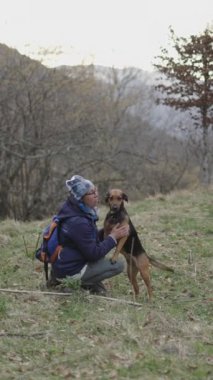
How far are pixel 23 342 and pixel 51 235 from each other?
1800 millimetres

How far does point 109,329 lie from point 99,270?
4.36 feet

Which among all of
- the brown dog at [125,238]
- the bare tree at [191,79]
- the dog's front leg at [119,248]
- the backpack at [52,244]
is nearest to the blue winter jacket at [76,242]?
the backpack at [52,244]

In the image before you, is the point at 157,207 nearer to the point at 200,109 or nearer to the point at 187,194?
the point at 187,194

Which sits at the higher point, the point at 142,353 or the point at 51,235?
the point at 51,235

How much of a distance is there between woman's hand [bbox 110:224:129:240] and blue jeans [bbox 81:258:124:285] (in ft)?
1.12

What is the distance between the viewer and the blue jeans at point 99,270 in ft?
20.9

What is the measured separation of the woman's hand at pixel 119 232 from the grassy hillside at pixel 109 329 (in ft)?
2.41

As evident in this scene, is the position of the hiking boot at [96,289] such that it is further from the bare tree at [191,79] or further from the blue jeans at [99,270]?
the bare tree at [191,79]

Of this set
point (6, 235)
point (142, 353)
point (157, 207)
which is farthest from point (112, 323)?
point (157, 207)

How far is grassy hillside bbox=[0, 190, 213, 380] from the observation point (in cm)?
430

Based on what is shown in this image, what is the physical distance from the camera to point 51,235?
6.43 meters

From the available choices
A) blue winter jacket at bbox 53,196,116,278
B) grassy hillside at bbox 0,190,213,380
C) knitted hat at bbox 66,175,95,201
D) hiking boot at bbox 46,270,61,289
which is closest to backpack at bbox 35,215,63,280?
blue winter jacket at bbox 53,196,116,278

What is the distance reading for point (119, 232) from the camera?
6375 millimetres

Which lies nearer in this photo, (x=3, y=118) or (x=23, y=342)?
(x=23, y=342)
